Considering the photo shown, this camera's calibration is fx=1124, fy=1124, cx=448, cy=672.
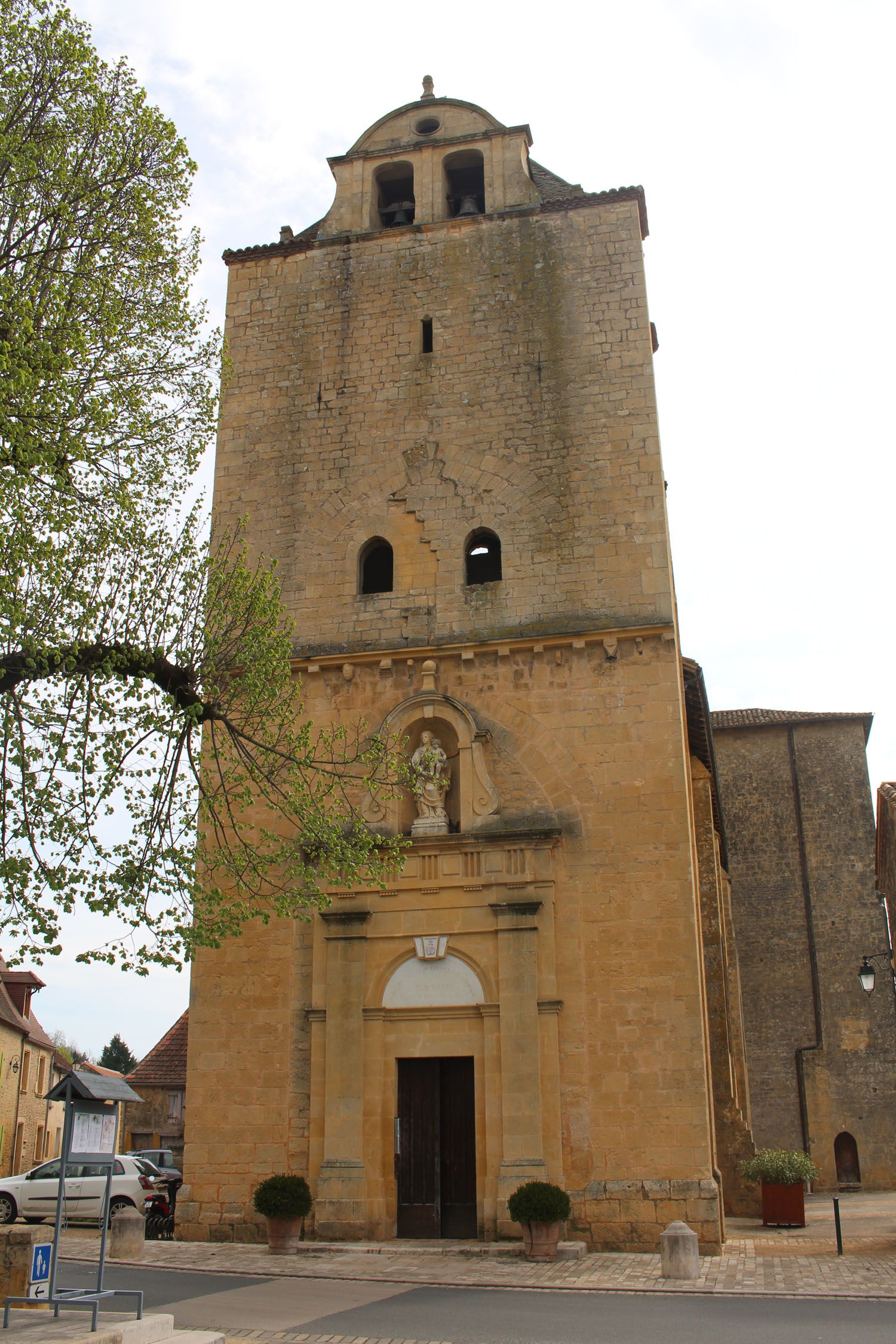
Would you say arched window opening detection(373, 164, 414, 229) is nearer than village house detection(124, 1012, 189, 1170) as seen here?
Yes

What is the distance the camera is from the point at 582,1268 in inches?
442

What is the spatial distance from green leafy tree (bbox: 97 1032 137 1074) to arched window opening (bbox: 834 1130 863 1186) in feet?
194

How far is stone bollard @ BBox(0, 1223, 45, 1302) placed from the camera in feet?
26.0

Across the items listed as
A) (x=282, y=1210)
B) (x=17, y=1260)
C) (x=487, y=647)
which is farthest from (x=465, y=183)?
(x=17, y=1260)

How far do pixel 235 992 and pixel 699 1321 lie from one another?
7566mm

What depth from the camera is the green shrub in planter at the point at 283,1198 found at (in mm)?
12633

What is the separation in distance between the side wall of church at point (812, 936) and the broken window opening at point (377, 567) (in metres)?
17.4

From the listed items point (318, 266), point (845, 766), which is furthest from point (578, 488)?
point (845, 766)

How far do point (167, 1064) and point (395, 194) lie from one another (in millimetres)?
18751

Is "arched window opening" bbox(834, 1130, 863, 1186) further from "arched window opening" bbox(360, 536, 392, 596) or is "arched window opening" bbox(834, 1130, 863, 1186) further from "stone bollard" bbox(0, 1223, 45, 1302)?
"stone bollard" bbox(0, 1223, 45, 1302)

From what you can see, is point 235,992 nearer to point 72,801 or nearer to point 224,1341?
point 72,801

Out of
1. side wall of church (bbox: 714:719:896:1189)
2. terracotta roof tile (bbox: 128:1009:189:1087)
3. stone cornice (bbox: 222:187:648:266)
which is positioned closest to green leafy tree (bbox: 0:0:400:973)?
stone cornice (bbox: 222:187:648:266)

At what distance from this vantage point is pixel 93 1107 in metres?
8.44

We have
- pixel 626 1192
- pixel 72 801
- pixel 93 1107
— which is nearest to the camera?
pixel 93 1107
